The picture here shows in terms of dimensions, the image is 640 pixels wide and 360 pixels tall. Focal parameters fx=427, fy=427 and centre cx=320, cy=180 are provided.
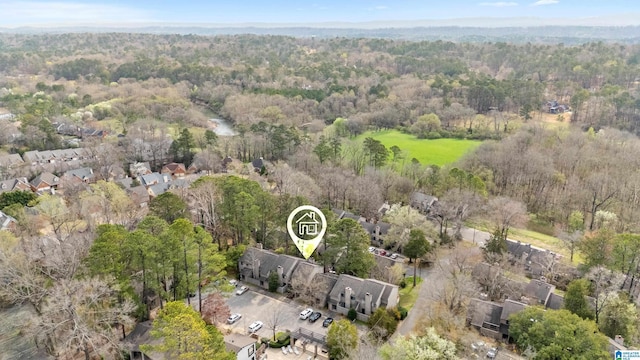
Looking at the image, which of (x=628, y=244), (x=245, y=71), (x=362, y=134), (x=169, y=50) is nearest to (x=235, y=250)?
(x=628, y=244)

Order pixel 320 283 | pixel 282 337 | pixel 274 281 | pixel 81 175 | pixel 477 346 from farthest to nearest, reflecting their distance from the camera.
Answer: pixel 81 175, pixel 274 281, pixel 320 283, pixel 282 337, pixel 477 346

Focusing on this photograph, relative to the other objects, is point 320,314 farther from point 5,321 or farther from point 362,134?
point 362,134

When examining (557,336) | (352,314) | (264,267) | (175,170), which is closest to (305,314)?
(352,314)

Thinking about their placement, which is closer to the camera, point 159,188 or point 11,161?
point 159,188

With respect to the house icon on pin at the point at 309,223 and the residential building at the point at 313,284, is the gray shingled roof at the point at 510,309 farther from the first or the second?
the house icon on pin at the point at 309,223

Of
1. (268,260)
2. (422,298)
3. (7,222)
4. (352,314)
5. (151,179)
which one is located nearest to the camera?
(352,314)

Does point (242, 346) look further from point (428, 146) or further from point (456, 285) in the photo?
point (428, 146)

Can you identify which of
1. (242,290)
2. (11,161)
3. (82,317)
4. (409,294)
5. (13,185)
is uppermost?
(11,161)

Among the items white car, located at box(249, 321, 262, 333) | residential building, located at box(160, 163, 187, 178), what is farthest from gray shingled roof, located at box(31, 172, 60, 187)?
white car, located at box(249, 321, 262, 333)
